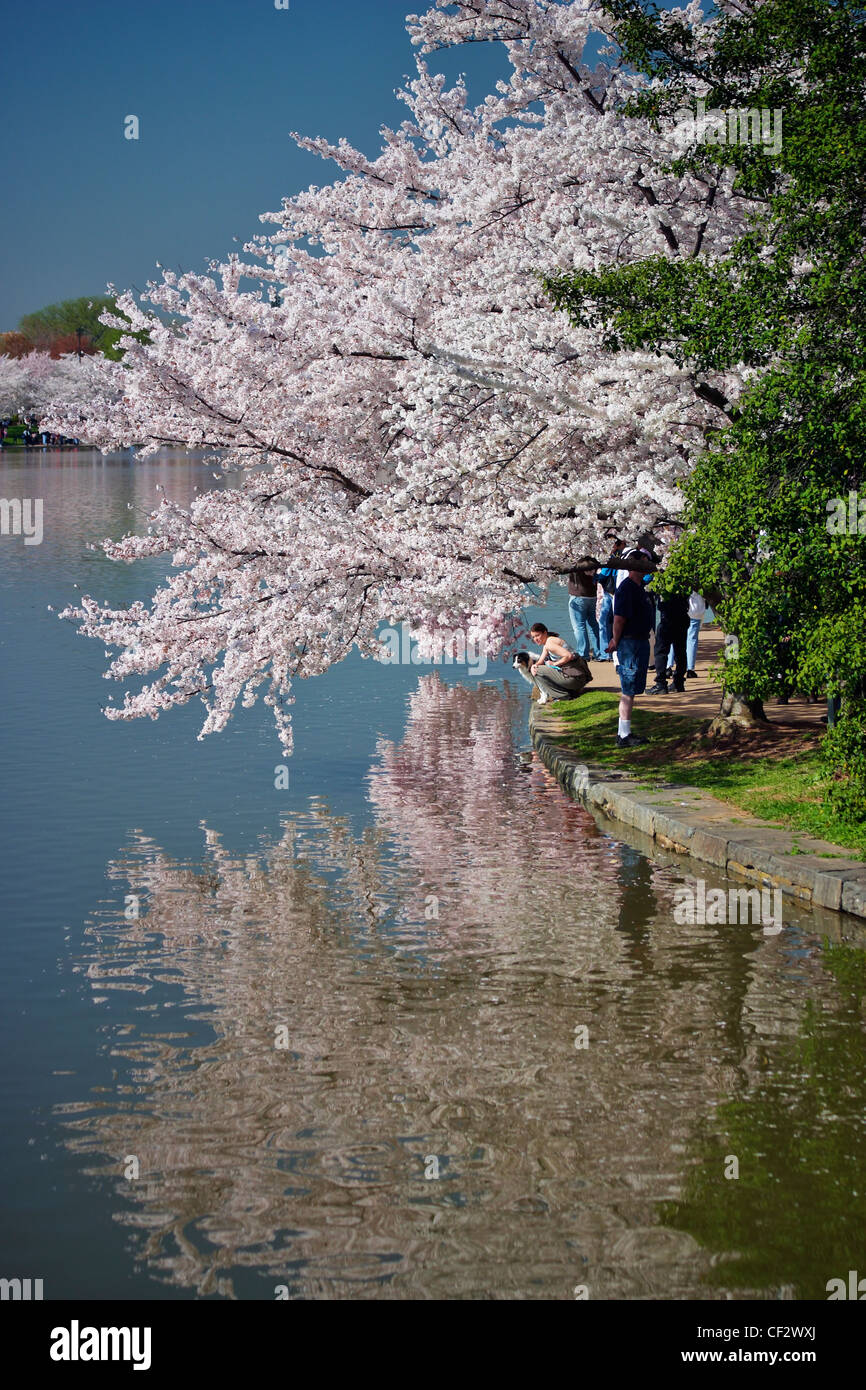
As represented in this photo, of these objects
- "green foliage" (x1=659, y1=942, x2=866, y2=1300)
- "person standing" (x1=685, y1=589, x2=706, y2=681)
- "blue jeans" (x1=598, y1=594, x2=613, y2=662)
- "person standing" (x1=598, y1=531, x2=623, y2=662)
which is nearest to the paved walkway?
"person standing" (x1=685, y1=589, x2=706, y2=681)

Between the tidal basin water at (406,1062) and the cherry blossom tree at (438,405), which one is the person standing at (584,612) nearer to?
the cherry blossom tree at (438,405)

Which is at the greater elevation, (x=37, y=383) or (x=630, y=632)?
(x=37, y=383)

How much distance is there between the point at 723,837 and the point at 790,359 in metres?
3.63

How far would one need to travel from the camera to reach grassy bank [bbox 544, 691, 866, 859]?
11.4 metres

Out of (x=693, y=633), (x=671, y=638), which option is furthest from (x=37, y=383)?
(x=671, y=638)

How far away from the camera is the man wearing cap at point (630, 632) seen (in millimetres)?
14516

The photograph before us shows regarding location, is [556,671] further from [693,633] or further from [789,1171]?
[789,1171]

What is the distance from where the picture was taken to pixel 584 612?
20375mm

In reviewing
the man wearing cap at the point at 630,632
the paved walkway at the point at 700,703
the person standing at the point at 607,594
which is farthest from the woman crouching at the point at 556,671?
the man wearing cap at the point at 630,632

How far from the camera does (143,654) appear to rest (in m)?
15.5

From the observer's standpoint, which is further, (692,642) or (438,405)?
(692,642)
